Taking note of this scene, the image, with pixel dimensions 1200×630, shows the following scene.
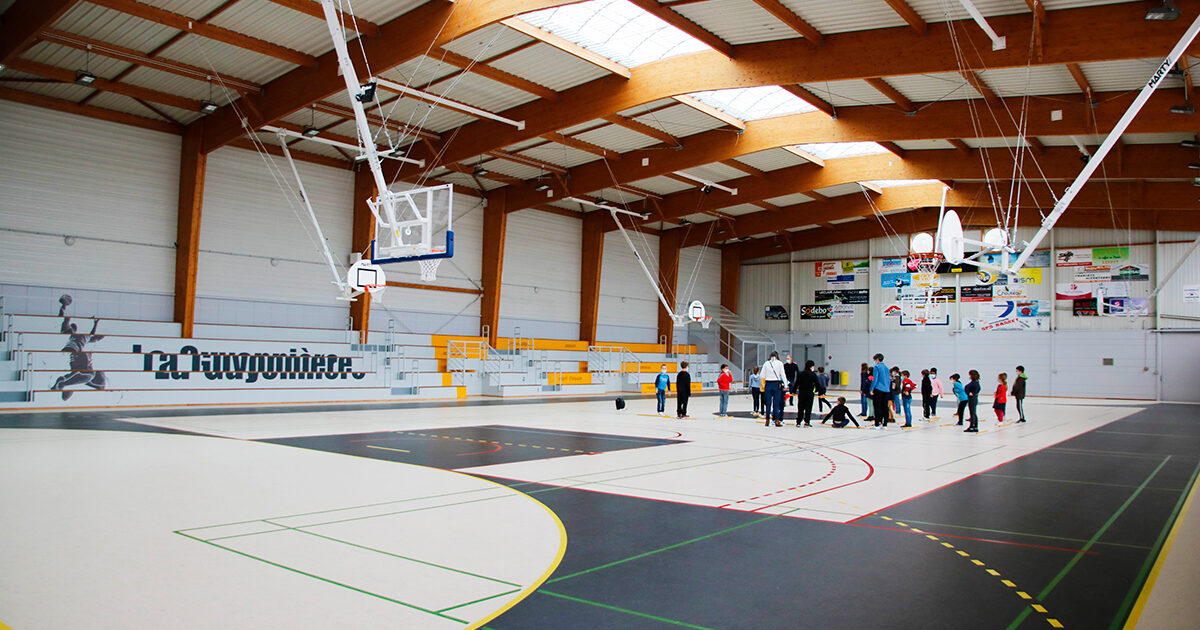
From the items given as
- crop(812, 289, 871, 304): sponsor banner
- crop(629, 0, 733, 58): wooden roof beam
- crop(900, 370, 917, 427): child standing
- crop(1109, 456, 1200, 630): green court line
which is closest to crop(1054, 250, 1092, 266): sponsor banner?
crop(812, 289, 871, 304): sponsor banner

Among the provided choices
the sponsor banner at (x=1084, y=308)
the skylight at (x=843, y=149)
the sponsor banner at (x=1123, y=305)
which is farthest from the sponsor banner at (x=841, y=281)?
the skylight at (x=843, y=149)

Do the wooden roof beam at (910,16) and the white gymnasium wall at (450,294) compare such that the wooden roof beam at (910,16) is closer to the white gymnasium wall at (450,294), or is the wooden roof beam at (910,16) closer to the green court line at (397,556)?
the green court line at (397,556)

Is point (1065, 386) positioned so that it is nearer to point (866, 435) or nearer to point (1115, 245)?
point (1115, 245)

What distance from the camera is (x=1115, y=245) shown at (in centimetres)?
3781

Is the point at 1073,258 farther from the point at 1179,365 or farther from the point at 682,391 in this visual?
the point at 682,391

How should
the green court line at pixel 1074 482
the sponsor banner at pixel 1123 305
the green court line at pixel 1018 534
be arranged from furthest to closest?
1. the sponsor banner at pixel 1123 305
2. the green court line at pixel 1074 482
3. the green court line at pixel 1018 534

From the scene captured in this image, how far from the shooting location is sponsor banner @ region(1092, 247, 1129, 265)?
37.6 m

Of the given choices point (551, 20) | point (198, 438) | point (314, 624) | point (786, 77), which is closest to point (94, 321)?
point (198, 438)

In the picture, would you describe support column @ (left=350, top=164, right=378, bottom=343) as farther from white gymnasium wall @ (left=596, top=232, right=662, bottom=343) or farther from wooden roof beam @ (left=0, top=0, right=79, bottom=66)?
white gymnasium wall @ (left=596, top=232, right=662, bottom=343)

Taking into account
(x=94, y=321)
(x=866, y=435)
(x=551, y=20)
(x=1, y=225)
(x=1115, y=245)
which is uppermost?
(x=551, y=20)

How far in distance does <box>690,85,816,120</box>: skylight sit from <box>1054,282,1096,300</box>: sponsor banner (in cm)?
2278

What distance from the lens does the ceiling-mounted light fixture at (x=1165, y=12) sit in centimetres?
1422

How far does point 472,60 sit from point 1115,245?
3375cm

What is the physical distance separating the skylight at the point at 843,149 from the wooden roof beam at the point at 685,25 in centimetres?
1003
